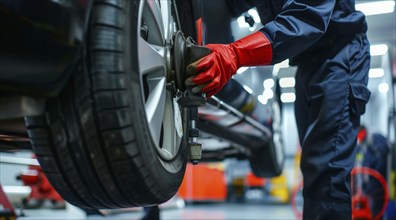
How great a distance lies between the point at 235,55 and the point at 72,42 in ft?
→ 1.77

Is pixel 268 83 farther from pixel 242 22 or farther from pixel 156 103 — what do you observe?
pixel 156 103

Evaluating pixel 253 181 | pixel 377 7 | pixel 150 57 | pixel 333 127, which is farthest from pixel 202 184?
pixel 150 57

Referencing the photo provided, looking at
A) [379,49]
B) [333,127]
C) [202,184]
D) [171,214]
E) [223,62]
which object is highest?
[379,49]

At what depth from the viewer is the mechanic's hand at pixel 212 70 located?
3.28 feet

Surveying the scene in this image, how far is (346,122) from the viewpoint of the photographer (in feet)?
4.59

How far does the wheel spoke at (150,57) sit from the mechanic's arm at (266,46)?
0.08m

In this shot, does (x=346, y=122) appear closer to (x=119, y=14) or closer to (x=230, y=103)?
(x=230, y=103)

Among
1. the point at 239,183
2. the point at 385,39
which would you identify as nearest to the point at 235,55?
the point at 385,39

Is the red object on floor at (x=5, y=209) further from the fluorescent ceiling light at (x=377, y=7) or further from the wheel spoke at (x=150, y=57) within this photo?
the fluorescent ceiling light at (x=377, y=7)

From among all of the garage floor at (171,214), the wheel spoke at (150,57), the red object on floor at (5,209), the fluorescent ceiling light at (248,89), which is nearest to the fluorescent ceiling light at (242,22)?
the fluorescent ceiling light at (248,89)

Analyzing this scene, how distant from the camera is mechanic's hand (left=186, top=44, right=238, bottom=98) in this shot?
1.00m

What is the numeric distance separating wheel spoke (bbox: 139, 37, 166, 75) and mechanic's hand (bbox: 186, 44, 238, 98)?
0.26ft

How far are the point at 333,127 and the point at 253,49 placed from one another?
475 mm

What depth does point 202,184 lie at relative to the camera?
8344 millimetres
